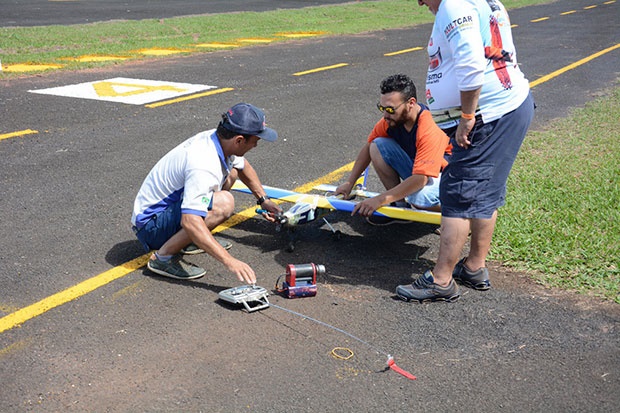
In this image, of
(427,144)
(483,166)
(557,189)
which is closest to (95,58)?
(557,189)

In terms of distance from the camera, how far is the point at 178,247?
4.76m

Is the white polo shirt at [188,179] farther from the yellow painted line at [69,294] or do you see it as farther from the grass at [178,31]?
the grass at [178,31]

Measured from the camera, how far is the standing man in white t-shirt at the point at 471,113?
416cm

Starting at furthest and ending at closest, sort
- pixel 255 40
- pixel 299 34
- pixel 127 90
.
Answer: pixel 299 34 → pixel 255 40 → pixel 127 90

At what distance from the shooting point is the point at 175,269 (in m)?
4.80

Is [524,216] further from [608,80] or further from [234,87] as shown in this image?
[608,80]

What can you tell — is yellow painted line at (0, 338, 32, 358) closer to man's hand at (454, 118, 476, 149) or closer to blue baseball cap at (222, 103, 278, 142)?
blue baseball cap at (222, 103, 278, 142)

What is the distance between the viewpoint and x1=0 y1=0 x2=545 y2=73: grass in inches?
595

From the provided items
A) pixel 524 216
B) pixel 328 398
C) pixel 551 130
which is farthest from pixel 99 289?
pixel 551 130

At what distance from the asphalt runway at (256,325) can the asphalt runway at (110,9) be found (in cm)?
1434

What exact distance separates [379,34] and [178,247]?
1669 centimetres

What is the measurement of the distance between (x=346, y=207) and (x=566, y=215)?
1.90 meters

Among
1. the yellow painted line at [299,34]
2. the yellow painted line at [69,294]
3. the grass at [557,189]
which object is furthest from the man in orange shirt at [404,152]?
the yellow painted line at [299,34]

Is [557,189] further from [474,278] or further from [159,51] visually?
[159,51]
